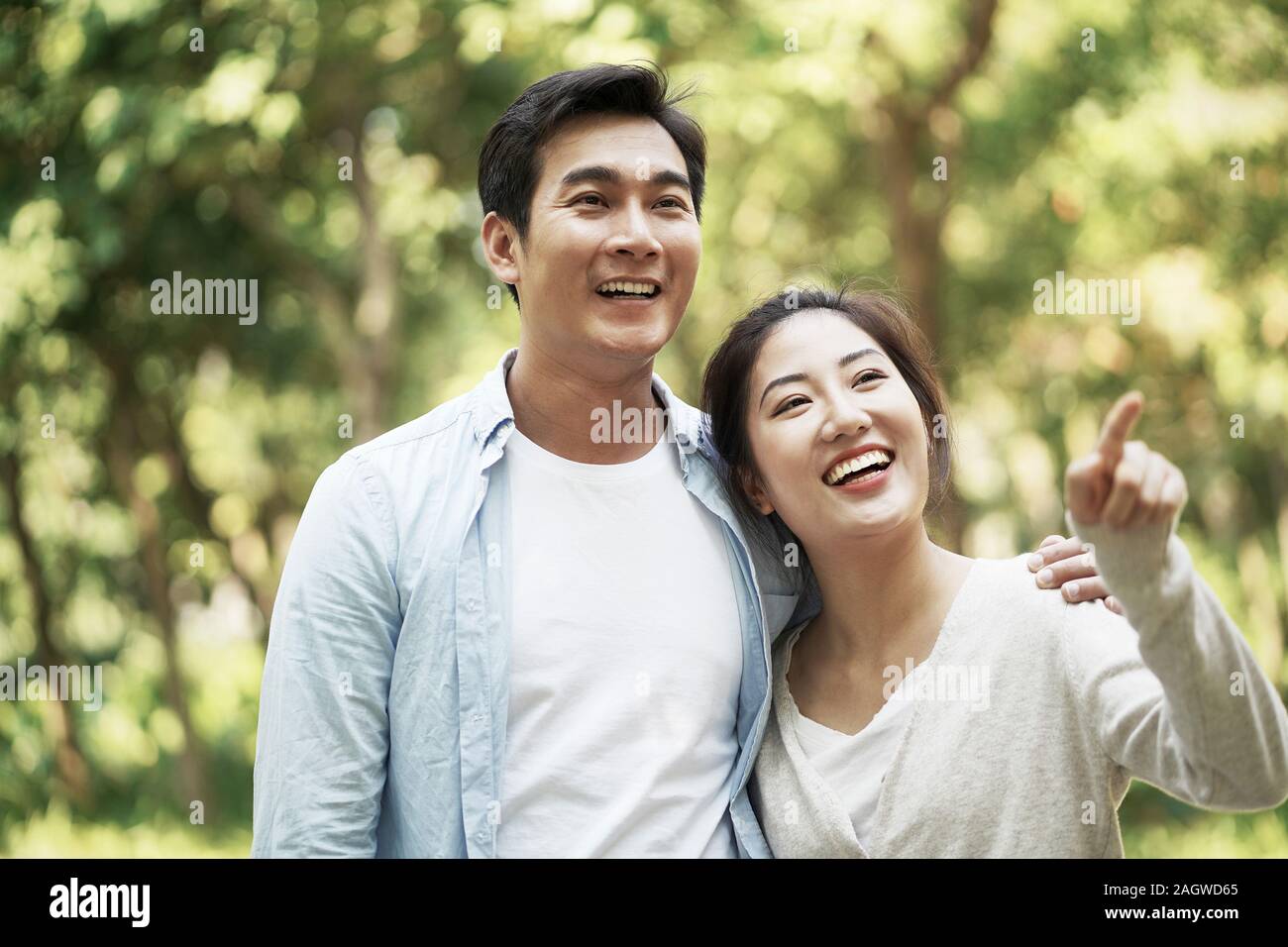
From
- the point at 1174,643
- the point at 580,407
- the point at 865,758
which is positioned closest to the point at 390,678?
the point at 580,407

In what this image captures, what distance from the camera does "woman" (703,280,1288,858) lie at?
2166 mm

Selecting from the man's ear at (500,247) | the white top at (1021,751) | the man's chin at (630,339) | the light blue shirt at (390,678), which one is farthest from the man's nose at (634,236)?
the white top at (1021,751)

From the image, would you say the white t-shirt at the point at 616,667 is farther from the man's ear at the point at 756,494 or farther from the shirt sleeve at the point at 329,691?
the shirt sleeve at the point at 329,691

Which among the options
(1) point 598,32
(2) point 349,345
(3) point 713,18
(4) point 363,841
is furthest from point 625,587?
(2) point 349,345

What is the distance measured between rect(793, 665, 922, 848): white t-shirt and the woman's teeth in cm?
40

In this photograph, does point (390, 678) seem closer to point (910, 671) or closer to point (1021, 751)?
point (910, 671)

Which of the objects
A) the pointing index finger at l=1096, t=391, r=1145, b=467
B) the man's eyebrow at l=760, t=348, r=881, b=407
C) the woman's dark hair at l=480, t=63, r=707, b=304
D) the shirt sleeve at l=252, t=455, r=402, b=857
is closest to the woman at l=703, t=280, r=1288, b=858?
the man's eyebrow at l=760, t=348, r=881, b=407

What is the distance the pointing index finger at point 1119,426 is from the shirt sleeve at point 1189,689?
0.39 ft

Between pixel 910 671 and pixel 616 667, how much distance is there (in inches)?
23.3

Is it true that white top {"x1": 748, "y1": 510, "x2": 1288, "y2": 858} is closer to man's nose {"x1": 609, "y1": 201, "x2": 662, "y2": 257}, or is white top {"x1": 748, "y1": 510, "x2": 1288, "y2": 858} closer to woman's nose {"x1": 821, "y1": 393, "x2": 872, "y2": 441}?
woman's nose {"x1": 821, "y1": 393, "x2": 872, "y2": 441}

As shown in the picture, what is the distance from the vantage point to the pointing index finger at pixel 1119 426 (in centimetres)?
176

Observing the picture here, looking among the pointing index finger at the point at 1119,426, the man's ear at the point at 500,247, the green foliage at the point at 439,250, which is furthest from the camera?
the green foliage at the point at 439,250

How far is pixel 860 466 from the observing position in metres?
2.61

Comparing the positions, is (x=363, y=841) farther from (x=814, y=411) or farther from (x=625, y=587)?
(x=814, y=411)
